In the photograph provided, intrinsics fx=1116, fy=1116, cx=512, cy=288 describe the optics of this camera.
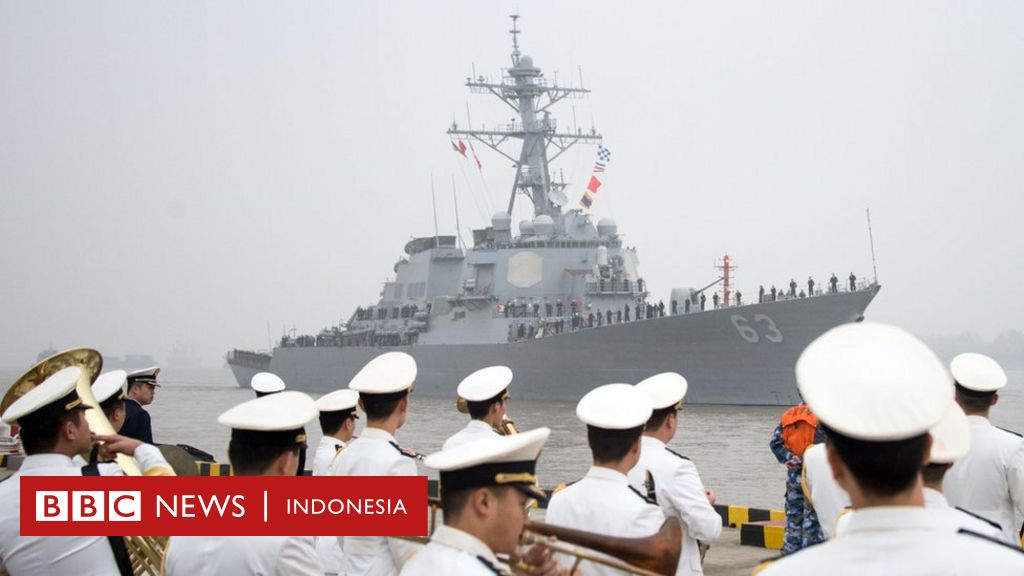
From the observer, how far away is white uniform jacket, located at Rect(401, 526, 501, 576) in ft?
6.30

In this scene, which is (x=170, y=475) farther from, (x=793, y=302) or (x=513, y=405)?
(x=513, y=405)

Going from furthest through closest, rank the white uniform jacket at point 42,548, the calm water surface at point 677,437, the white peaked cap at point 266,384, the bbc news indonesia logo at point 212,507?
1. the calm water surface at point 677,437
2. the white peaked cap at point 266,384
3. the white uniform jacket at point 42,548
4. the bbc news indonesia logo at point 212,507

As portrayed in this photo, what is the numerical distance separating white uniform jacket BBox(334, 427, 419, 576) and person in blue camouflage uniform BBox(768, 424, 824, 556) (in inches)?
97.4

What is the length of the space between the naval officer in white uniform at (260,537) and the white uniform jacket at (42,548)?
36cm

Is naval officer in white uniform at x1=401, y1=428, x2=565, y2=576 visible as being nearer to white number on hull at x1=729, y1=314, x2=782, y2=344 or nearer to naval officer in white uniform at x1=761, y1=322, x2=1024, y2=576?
naval officer in white uniform at x1=761, y1=322, x2=1024, y2=576

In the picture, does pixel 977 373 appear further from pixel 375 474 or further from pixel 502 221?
pixel 502 221

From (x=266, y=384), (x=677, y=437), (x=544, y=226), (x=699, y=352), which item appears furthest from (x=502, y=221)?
(x=266, y=384)

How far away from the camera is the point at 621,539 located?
7.96 feet

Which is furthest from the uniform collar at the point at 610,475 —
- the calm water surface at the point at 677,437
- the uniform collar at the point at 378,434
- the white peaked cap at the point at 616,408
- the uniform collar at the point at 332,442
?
the calm water surface at the point at 677,437

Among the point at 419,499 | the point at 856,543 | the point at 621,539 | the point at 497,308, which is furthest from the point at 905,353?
the point at 497,308

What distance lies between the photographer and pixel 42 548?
9.19 feet

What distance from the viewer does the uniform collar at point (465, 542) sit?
6.44 feet

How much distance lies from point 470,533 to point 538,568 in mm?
149

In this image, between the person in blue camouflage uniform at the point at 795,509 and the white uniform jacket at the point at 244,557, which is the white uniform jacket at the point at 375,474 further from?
the person in blue camouflage uniform at the point at 795,509
